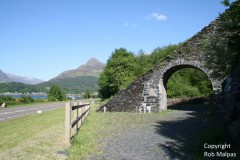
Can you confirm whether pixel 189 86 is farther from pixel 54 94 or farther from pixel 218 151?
pixel 54 94

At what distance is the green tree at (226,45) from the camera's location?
28.7 feet

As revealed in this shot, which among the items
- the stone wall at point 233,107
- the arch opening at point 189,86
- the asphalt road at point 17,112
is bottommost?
the asphalt road at point 17,112

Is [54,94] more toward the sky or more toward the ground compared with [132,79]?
more toward the ground

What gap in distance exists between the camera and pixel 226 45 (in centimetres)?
1144

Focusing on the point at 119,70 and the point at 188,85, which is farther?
the point at 119,70

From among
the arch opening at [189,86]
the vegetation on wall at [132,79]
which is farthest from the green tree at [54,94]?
the arch opening at [189,86]

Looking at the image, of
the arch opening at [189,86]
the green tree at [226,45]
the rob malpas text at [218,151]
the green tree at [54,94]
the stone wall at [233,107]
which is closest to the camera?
the rob malpas text at [218,151]

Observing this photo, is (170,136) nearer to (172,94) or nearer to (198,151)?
(198,151)

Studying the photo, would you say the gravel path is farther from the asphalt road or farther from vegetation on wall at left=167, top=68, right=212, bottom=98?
vegetation on wall at left=167, top=68, right=212, bottom=98

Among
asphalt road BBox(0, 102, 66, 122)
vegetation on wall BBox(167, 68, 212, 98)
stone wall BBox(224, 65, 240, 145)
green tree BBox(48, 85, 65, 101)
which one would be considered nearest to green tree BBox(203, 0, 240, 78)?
stone wall BBox(224, 65, 240, 145)

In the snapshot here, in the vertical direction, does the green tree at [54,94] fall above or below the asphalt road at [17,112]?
above

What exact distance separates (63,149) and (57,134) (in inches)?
111

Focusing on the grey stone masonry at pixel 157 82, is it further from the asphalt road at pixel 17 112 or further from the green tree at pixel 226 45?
the asphalt road at pixel 17 112

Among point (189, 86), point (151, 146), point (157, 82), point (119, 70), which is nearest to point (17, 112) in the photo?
point (157, 82)
